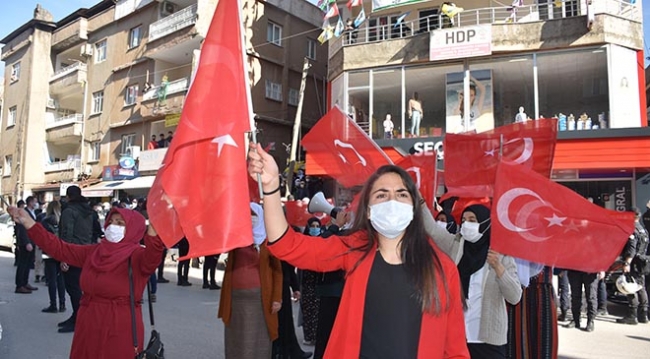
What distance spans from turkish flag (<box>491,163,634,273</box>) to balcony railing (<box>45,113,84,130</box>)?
31.2 metres

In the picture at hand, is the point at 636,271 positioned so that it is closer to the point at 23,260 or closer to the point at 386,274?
the point at 386,274

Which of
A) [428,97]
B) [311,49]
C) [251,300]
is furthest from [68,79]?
[251,300]

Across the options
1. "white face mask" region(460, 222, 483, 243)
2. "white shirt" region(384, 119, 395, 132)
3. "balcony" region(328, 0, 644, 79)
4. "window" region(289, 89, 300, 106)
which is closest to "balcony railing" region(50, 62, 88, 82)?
"window" region(289, 89, 300, 106)

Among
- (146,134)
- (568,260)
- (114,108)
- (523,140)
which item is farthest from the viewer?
(114,108)

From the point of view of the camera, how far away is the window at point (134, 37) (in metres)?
27.2

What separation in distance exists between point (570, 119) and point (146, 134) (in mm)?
19563

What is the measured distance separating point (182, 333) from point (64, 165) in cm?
2813

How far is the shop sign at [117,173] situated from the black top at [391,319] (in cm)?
2461

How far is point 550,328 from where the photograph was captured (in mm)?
4230

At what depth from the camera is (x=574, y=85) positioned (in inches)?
703

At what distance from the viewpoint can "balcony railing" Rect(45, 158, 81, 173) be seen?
3013 centimetres

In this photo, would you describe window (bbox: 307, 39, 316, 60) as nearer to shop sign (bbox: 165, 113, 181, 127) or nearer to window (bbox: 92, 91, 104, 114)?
shop sign (bbox: 165, 113, 181, 127)

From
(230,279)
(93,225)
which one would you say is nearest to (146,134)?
(93,225)

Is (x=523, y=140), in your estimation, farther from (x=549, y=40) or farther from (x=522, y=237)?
(x=549, y=40)
